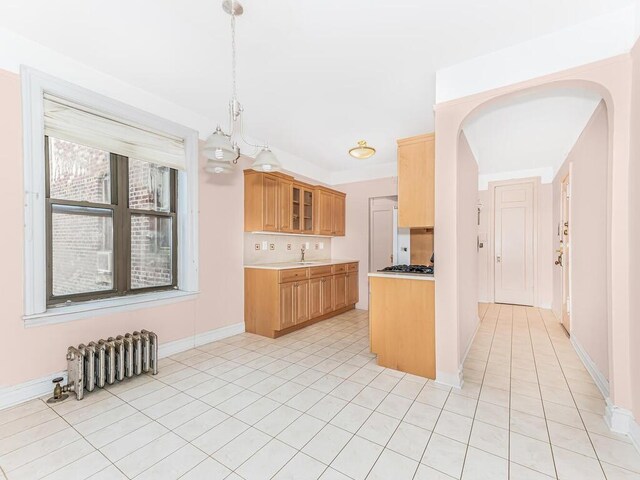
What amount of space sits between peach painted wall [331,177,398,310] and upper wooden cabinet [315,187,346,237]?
156 mm

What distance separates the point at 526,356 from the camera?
10.4ft

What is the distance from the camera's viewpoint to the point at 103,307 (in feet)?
8.73

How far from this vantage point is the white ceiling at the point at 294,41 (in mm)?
1888

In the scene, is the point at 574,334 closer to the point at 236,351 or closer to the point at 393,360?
the point at 393,360

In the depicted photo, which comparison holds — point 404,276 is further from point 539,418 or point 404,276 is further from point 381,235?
point 381,235

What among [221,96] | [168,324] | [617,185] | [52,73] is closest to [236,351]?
[168,324]

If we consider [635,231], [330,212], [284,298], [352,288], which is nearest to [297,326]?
[284,298]

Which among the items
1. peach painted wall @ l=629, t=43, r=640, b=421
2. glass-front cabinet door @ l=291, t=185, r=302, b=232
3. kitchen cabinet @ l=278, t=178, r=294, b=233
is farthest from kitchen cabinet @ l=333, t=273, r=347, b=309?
peach painted wall @ l=629, t=43, r=640, b=421

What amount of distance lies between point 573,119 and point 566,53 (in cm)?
159

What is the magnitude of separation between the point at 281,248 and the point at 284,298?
118 cm

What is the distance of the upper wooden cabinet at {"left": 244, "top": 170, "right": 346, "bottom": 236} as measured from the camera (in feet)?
13.1

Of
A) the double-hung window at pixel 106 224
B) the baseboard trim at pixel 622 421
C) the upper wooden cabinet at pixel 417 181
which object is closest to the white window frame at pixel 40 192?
the double-hung window at pixel 106 224

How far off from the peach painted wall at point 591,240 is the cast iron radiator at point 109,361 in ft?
12.6

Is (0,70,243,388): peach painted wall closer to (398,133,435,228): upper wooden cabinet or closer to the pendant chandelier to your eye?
the pendant chandelier
